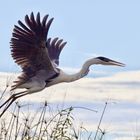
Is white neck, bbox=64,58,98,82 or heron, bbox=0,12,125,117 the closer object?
heron, bbox=0,12,125,117

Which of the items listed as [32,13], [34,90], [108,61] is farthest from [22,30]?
[108,61]

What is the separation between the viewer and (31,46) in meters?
10.6

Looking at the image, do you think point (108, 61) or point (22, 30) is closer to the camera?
point (22, 30)

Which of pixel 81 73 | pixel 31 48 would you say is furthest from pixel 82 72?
pixel 31 48

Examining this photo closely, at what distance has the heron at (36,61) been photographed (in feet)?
33.7

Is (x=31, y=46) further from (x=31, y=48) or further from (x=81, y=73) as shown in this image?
(x=81, y=73)

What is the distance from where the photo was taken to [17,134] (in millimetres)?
7926

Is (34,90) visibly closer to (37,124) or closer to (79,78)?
(79,78)

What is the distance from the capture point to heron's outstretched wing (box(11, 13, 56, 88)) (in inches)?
403

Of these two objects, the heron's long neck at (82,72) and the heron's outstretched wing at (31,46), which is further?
the heron's long neck at (82,72)

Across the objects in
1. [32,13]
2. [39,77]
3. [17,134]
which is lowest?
[17,134]

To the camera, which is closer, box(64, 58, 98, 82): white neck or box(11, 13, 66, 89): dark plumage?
box(11, 13, 66, 89): dark plumage

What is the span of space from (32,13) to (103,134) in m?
2.86

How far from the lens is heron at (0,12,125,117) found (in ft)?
33.7
